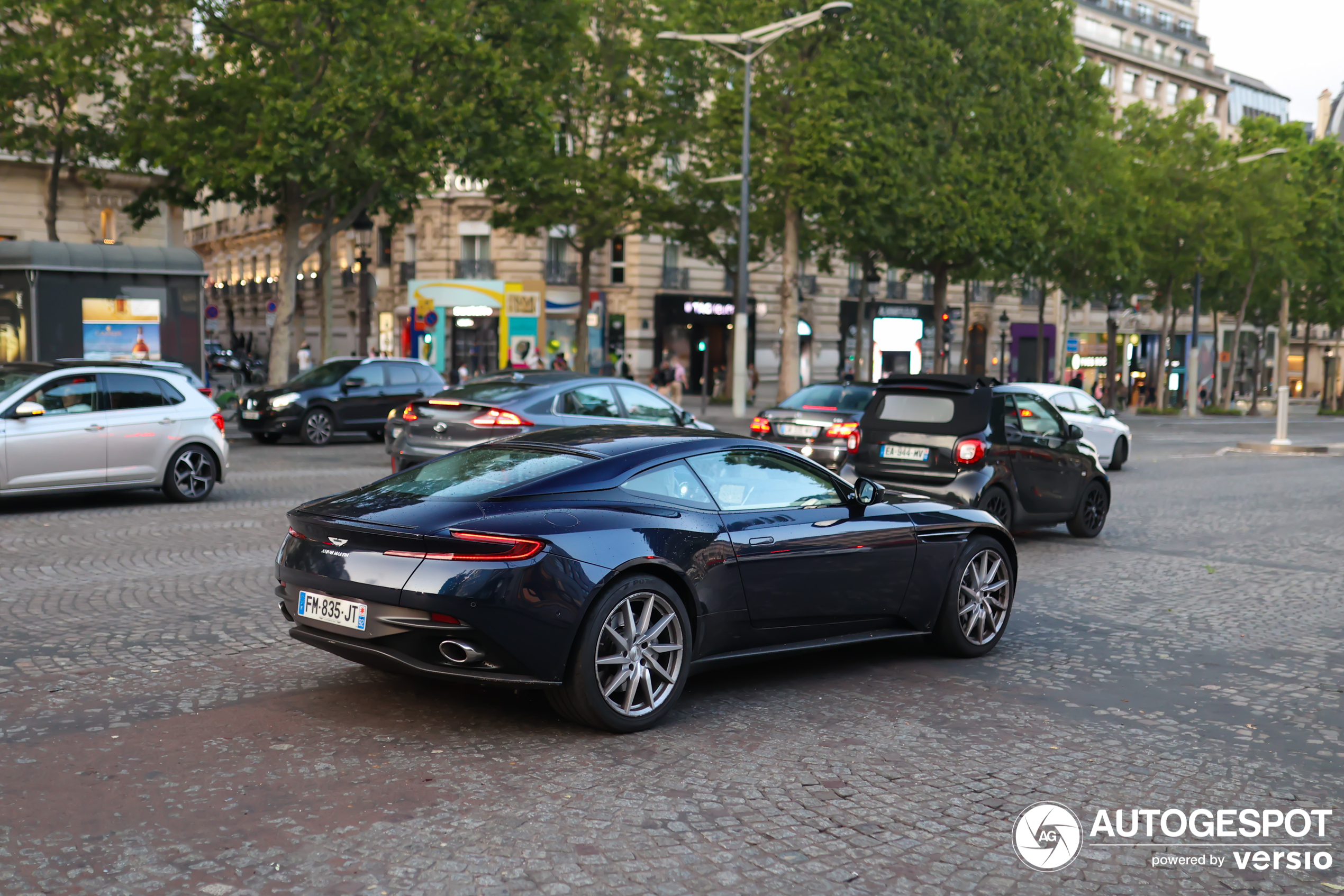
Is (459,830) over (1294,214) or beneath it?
beneath

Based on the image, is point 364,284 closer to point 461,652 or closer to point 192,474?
point 192,474

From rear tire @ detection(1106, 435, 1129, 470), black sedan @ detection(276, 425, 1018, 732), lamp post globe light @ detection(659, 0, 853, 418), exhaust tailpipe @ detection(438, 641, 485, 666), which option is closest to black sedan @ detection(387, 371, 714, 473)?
black sedan @ detection(276, 425, 1018, 732)

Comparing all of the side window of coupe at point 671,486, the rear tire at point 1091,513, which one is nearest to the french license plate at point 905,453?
the rear tire at point 1091,513

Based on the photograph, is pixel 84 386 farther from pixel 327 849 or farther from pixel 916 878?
pixel 916 878

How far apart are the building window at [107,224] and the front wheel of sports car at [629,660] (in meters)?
33.7

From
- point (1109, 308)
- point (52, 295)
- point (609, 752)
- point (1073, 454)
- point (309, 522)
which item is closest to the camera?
point (609, 752)

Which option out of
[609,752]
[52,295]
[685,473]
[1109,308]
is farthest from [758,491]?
[1109,308]

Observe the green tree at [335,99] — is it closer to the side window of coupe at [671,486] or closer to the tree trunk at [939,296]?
the tree trunk at [939,296]

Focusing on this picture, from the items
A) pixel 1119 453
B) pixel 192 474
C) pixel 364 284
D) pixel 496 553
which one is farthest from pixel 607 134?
pixel 496 553

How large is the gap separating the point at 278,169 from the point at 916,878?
2480 cm

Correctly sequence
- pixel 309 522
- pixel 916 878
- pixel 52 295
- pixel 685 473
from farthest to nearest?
pixel 52 295 → pixel 685 473 → pixel 309 522 → pixel 916 878

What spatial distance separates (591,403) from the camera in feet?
48.7

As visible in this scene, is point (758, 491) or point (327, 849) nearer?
point (327, 849)

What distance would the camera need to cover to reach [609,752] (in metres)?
5.21
